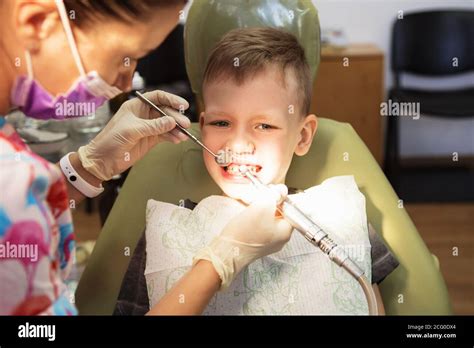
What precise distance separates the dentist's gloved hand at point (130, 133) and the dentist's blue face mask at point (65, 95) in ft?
0.21

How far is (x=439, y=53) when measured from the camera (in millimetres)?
2646

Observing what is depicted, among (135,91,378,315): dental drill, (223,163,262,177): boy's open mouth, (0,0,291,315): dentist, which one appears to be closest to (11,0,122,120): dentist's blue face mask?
(0,0,291,315): dentist

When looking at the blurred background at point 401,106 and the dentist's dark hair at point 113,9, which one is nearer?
the dentist's dark hair at point 113,9

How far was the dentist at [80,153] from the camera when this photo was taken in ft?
3.21

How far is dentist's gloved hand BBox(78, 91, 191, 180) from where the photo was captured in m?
1.23

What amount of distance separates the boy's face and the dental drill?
0.05 ft

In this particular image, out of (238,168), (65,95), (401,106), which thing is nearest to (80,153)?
(65,95)

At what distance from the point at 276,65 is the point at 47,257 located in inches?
20.2

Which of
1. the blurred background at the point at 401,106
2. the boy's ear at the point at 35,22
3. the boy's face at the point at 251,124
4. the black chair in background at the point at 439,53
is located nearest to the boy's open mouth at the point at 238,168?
the boy's face at the point at 251,124

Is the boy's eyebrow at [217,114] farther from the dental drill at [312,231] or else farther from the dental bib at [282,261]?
the dental bib at [282,261]

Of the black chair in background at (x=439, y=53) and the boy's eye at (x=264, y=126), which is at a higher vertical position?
the black chair in background at (x=439, y=53)

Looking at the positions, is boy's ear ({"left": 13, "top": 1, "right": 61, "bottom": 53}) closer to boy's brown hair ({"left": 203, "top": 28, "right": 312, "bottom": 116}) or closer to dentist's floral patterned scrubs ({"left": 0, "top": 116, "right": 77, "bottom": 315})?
dentist's floral patterned scrubs ({"left": 0, "top": 116, "right": 77, "bottom": 315})

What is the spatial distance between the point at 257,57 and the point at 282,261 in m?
0.36
